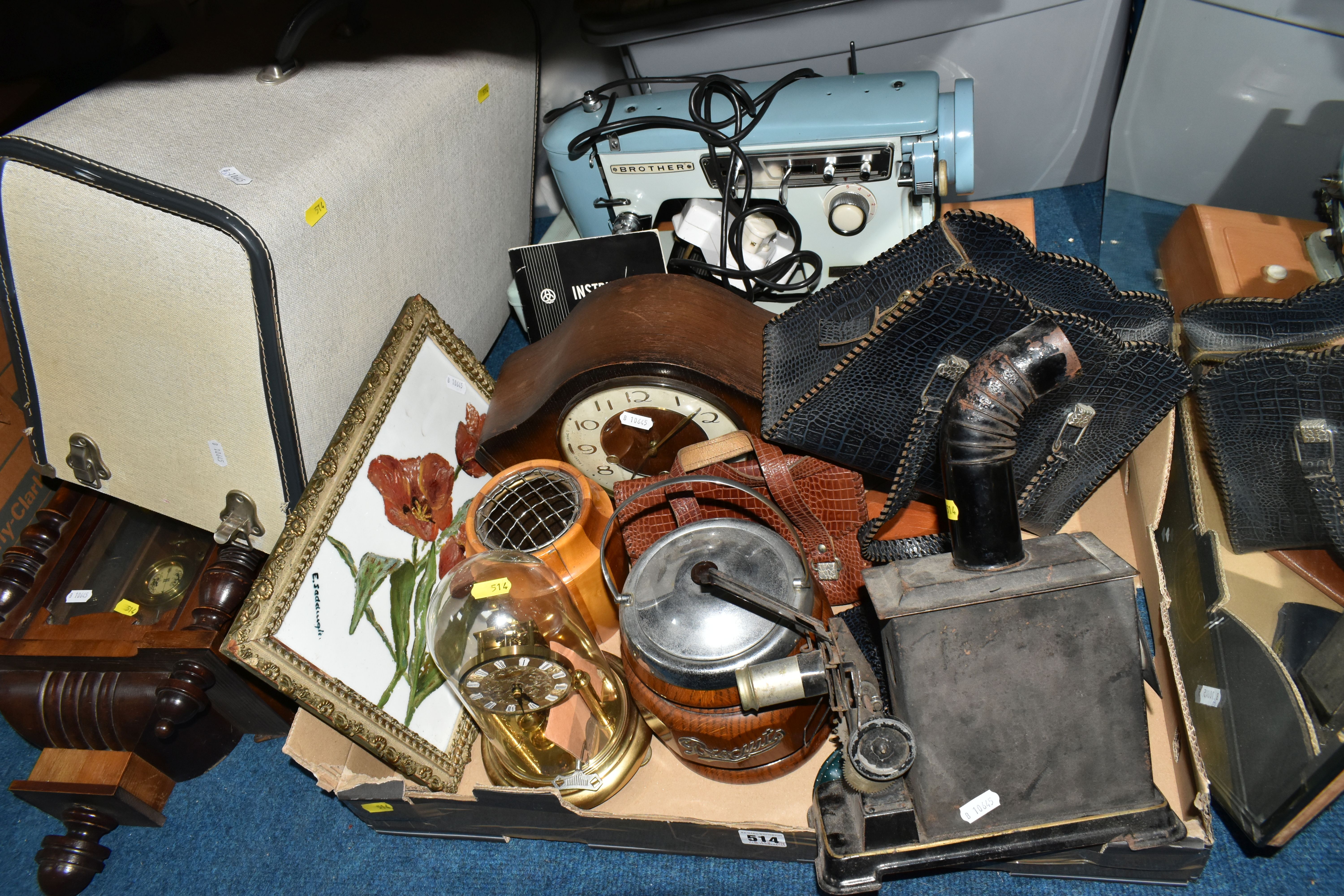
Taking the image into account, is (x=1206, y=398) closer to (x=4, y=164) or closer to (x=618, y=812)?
(x=618, y=812)

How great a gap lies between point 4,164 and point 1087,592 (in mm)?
1678

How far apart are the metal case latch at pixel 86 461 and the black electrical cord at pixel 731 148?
3.37ft

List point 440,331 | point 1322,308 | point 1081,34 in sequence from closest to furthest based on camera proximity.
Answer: point 1322,308 < point 440,331 < point 1081,34

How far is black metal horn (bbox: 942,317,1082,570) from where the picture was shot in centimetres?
108

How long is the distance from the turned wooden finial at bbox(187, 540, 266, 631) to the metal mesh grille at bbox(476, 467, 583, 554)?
0.40m

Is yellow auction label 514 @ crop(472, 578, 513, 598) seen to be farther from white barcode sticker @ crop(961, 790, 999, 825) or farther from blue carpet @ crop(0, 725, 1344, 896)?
white barcode sticker @ crop(961, 790, 999, 825)

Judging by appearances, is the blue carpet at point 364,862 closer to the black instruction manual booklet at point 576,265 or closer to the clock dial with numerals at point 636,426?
the clock dial with numerals at point 636,426

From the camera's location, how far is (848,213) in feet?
5.43

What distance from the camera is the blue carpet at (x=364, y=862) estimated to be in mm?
1329

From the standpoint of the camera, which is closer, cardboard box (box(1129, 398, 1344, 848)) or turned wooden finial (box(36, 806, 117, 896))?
cardboard box (box(1129, 398, 1344, 848))

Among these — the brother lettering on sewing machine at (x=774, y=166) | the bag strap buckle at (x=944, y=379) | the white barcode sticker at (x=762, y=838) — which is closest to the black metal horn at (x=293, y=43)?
the brother lettering on sewing machine at (x=774, y=166)

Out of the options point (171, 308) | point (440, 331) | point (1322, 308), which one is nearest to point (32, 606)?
point (171, 308)

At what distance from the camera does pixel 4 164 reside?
1.31 metres
